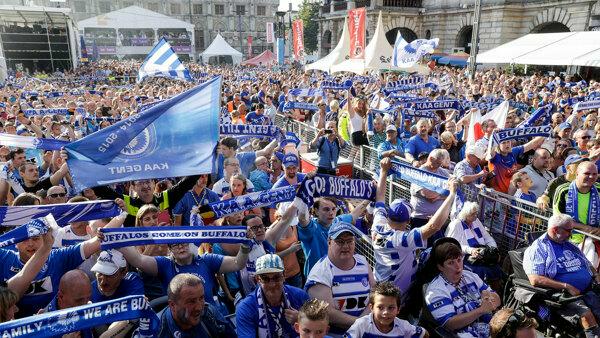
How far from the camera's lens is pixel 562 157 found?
6992 mm

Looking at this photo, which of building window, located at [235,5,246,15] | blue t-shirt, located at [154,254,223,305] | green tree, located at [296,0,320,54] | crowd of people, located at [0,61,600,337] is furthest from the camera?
building window, located at [235,5,246,15]

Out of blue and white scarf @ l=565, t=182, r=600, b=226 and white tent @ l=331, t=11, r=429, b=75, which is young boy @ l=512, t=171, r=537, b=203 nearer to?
blue and white scarf @ l=565, t=182, r=600, b=226

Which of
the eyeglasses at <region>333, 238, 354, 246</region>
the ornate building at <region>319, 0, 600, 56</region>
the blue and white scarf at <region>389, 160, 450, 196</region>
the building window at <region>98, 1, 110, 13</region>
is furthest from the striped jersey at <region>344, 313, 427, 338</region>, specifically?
the building window at <region>98, 1, 110, 13</region>

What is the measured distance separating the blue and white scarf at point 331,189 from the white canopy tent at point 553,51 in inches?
665

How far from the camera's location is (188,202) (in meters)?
5.62

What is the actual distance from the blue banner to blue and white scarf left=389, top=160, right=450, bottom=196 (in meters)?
2.93

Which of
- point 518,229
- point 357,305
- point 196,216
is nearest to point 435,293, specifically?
point 357,305

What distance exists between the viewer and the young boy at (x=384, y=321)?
3.12 metres

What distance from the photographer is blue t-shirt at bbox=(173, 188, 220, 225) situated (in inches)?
219

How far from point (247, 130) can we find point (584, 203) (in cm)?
491

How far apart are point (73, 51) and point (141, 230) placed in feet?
127

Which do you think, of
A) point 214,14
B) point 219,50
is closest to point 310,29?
point 214,14

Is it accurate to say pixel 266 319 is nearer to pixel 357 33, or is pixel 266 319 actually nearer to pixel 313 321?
pixel 313 321

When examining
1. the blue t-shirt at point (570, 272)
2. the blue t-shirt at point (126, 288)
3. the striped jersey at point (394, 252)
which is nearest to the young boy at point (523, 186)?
the blue t-shirt at point (570, 272)
